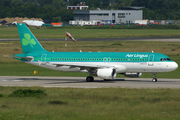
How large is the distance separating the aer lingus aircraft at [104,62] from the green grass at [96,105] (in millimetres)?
8892

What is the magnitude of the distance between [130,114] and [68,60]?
2433 centimetres

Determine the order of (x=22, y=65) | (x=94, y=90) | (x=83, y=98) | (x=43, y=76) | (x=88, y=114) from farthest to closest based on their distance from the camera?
(x=22, y=65) → (x=43, y=76) → (x=94, y=90) → (x=83, y=98) → (x=88, y=114)

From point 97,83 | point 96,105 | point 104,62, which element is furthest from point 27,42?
point 96,105

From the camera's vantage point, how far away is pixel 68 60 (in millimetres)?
47781

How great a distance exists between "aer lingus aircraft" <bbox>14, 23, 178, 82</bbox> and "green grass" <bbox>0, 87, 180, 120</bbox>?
889 centimetres

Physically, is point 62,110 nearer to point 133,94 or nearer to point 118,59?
point 133,94

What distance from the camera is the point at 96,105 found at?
27984 millimetres

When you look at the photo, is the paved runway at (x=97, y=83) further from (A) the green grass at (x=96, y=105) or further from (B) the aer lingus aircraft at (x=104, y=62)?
(A) the green grass at (x=96, y=105)

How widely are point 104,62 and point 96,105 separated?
18.7 metres

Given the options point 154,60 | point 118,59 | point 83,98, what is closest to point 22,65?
point 118,59

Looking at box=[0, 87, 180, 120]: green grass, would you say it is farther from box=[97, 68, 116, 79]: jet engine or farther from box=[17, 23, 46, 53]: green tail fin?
box=[17, 23, 46, 53]: green tail fin

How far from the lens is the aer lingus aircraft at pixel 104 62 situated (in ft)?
147

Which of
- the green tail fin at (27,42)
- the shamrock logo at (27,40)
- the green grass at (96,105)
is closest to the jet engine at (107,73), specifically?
the green grass at (96,105)

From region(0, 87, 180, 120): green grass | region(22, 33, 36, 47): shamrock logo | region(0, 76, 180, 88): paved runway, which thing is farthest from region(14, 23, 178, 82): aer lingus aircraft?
region(0, 87, 180, 120): green grass
